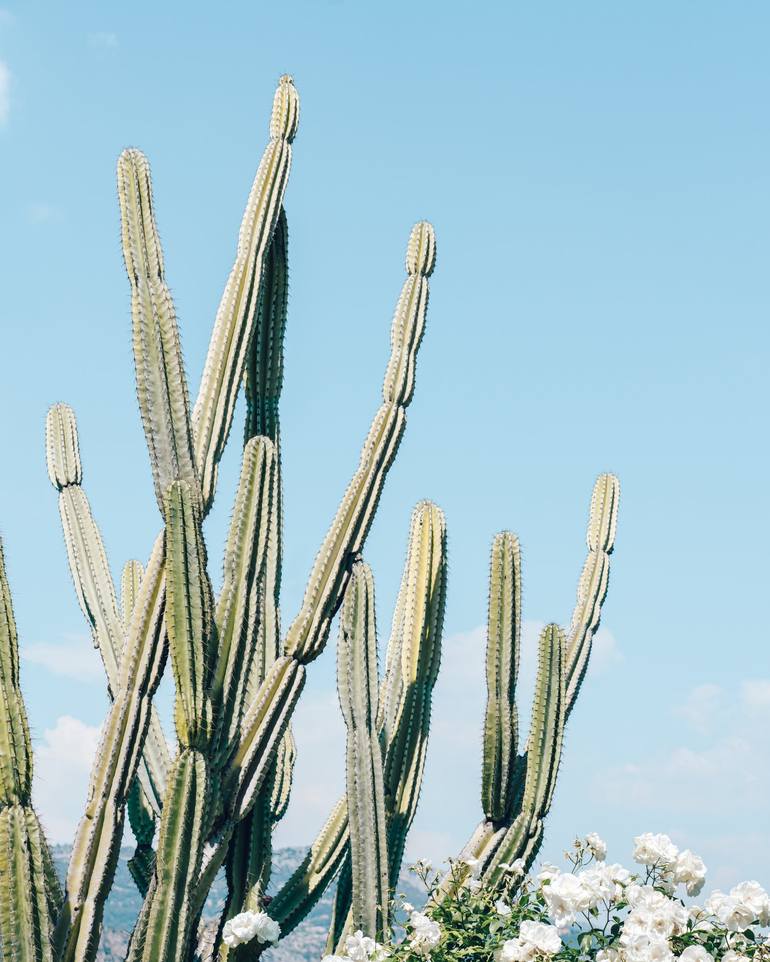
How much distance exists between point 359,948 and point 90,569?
375cm

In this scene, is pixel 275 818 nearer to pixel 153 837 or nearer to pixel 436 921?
pixel 153 837

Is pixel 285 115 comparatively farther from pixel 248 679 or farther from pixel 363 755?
pixel 363 755

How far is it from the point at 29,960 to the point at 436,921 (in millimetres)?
1722

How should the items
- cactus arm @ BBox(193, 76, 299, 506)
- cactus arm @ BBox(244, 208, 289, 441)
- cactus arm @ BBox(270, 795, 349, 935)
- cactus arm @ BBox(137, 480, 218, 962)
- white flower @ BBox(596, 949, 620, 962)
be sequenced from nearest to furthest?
white flower @ BBox(596, 949, 620, 962) < cactus arm @ BBox(137, 480, 218, 962) < cactus arm @ BBox(193, 76, 299, 506) < cactus arm @ BBox(270, 795, 349, 935) < cactus arm @ BBox(244, 208, 289, 441)

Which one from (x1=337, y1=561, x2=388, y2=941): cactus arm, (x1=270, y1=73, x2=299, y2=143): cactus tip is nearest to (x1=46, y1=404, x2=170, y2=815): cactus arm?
(x1=337, y1=561, x2=388, y2=941): cactus arm

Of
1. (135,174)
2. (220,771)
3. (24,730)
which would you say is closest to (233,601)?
(220,771)

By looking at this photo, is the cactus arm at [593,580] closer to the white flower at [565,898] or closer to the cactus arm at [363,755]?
the cactus arm at [363,755]

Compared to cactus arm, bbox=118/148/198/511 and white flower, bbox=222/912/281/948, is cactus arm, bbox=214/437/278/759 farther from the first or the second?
white flower, bbox=222/912/281/948

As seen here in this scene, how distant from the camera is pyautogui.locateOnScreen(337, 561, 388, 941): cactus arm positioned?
22.7ft

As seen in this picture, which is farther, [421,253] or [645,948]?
[421,253]

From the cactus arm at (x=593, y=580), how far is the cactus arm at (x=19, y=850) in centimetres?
349

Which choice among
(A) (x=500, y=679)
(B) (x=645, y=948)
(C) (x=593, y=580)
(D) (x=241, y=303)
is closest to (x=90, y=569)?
(D) (x=241, y=303)

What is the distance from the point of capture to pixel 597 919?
221 inches

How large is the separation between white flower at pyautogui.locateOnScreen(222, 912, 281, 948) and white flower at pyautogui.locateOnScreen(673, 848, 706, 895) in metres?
1.95
